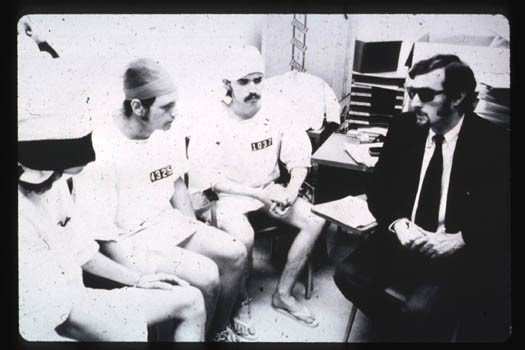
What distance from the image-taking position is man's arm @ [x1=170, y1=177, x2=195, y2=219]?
2.19 meters

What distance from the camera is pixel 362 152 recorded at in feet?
7.34

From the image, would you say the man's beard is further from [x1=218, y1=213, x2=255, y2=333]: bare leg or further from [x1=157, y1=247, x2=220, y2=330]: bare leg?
[x1=157, y1=247, x2=220, y2=330]: bare leg

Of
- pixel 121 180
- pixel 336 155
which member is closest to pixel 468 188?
pixel 336 155

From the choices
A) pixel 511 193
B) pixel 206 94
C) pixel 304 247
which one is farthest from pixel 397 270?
pixel 206 94

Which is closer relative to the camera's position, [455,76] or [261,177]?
[455,76]

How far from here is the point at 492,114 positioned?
2.12 meters

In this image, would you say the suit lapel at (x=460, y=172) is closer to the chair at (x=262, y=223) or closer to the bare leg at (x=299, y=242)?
the bare leg at (x=299, y=242)

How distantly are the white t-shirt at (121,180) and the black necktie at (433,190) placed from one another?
1.19 metres

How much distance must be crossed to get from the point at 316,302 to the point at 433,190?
0.77m

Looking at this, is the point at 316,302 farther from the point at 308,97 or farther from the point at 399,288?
the point at 308,97

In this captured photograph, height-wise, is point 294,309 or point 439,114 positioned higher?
point 439,114

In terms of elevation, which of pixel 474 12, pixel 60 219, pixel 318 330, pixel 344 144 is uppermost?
pixel 474 12

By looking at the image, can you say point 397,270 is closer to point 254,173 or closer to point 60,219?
point 254,173

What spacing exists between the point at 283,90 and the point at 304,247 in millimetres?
777
